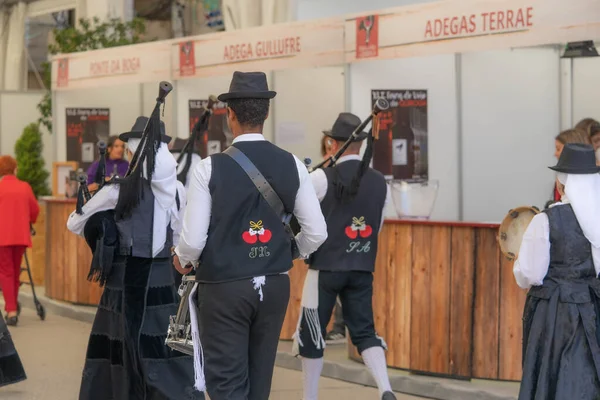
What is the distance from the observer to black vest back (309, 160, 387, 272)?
7074 millimetres

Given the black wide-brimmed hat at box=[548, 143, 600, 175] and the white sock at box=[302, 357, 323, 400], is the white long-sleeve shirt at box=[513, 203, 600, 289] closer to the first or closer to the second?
the black wide-brimmed hat at box=[548, 143, 600, 175]

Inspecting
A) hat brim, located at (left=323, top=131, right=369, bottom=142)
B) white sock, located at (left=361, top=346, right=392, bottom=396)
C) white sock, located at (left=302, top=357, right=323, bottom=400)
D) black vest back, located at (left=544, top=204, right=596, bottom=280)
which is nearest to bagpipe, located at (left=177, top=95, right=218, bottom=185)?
hat brim, located at (left=323, top=131, right=369, bottom=142)

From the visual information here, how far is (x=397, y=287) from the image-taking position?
26.9ft

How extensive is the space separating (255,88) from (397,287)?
11.1 ft

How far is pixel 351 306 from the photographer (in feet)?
23.6

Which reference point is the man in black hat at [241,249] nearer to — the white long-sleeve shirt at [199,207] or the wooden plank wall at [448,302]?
the white long-sleeve shirt at [199,207]

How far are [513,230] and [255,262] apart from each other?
2.61 m

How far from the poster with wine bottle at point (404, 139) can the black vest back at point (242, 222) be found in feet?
16.8

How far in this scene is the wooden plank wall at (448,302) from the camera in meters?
7.68

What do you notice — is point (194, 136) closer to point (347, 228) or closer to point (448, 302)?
point (347, 228)

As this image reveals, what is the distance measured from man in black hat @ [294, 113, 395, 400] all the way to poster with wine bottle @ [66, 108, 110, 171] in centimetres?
804

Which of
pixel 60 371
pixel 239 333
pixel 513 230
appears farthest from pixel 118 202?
pixel 60 371

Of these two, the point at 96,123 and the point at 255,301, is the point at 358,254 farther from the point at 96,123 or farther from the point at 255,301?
the point at 96,123

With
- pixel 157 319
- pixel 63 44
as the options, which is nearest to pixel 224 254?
pixel 157 319
